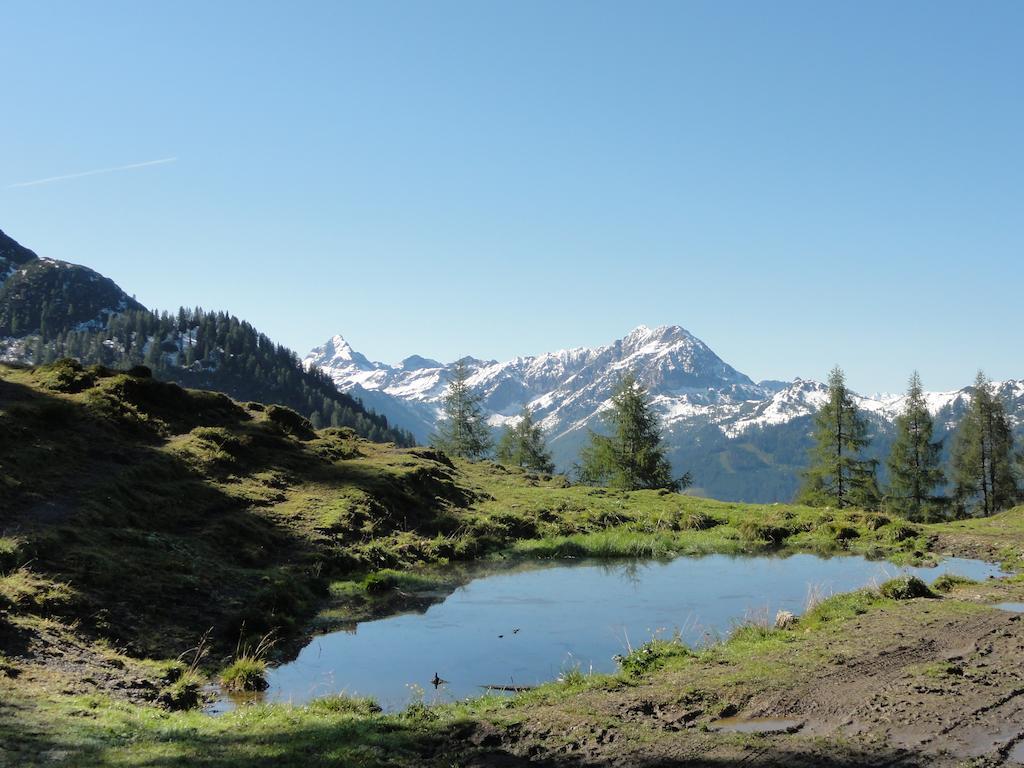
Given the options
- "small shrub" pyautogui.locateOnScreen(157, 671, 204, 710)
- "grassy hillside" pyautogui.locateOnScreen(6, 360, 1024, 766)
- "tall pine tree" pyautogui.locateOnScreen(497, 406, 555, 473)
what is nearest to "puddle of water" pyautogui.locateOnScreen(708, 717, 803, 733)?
"grassy hillside" pyautogui.locateOnScreen(6, 360, 1024, 766)

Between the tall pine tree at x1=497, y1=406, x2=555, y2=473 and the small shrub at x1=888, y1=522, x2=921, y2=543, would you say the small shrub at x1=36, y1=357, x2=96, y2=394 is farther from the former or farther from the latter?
the tall pine tree at x1=497, y1=406, x2=555, y2=473

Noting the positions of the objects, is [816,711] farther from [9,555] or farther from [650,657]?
Answer: [9,555]

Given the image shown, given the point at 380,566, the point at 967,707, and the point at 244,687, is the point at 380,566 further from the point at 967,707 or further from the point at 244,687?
the point at 967,707

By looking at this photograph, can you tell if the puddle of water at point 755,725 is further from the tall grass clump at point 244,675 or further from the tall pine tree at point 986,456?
the tall pine tree at point 986,456

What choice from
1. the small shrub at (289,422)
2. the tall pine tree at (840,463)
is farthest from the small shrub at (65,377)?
the tall pine tree at (840,463)

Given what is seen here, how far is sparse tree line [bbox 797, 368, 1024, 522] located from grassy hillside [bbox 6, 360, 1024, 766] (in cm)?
2790

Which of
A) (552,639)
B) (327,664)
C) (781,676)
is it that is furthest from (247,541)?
(781,676)

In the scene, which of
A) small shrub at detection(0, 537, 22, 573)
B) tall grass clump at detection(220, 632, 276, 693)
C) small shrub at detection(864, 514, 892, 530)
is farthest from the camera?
small shrub at detection(864, 514, 892, 530)

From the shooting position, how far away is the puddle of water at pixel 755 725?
12.2 meters

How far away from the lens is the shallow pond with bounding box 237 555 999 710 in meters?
18.4

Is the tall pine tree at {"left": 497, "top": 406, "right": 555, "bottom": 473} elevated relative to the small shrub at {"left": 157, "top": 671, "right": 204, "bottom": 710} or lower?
elevated

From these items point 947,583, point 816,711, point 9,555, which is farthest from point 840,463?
point 9,555

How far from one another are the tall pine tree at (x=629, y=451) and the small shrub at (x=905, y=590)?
5612cm

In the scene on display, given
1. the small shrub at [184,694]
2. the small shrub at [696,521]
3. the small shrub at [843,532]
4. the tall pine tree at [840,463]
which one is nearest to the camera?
the small shrub at [184,694]
